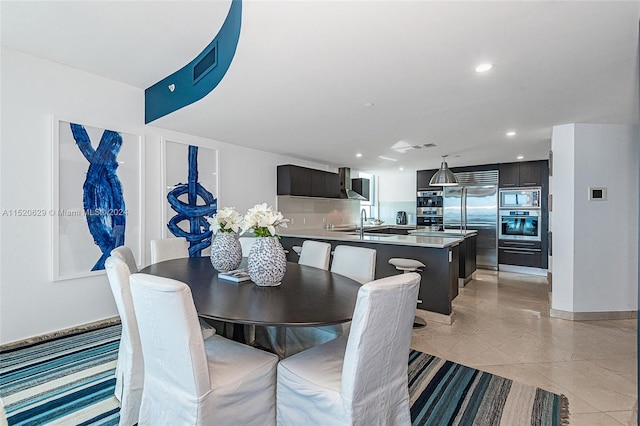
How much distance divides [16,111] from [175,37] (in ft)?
5.31

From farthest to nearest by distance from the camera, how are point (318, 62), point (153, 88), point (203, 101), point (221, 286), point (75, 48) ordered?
point (153, 88) → point (203, 101) → point (75, 48) → point (318, 62) → point (221, 286)

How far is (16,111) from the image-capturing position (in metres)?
2.78

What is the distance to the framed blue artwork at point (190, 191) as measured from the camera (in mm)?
3965

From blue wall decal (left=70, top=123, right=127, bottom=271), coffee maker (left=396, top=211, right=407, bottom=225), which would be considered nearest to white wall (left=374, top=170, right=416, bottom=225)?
coffee maker (left=396, top=211, right=407, bottom=225)

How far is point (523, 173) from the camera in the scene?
248 inches

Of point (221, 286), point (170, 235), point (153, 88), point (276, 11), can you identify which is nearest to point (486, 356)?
point (221, 286)

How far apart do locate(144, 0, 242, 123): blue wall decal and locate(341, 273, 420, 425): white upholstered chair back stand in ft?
5.69

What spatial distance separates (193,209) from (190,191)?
241 mm

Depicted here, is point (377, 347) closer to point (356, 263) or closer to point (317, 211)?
point (356, 263)

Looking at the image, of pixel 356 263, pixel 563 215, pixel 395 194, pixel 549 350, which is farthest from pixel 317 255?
pixel 395 194

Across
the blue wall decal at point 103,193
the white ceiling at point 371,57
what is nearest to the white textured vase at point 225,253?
the white ceiling at point 371,57

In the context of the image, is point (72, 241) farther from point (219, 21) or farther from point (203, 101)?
point (219, 21)

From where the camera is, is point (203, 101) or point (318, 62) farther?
point (203, 101)

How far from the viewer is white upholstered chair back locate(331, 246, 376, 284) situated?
247cm
